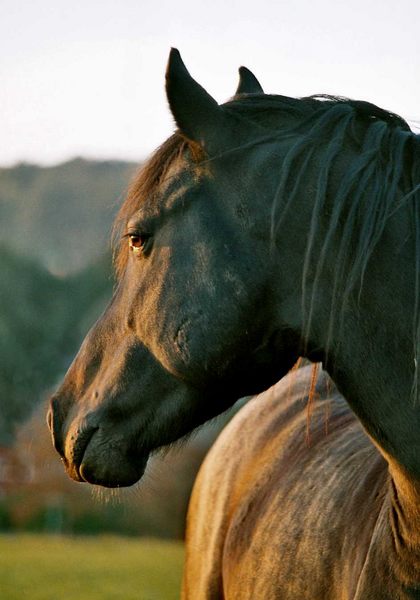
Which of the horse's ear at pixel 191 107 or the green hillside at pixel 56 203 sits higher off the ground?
the horse's ear at pixel 191 107

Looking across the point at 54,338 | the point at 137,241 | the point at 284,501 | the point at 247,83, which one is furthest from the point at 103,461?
the point at 54,338

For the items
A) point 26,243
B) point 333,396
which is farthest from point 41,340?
point 333,396

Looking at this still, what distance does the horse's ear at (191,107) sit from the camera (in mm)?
2625

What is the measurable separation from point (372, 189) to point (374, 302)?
0.98 feet

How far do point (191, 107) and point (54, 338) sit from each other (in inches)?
1583

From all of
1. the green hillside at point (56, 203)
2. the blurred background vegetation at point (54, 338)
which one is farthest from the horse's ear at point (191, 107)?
the green hillside at point (56, 203)

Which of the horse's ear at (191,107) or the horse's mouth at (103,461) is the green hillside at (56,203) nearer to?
the horse's mouth at (103,461)

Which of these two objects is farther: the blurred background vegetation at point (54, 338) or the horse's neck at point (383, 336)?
the blurred background vegetation at point (54, 338)

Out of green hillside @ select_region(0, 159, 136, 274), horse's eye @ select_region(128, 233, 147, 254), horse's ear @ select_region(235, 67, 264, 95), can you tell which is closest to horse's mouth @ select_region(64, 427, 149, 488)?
horse's eye @ select_region(128, 233, 147, 254)

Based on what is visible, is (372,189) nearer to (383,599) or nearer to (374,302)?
(374,302)

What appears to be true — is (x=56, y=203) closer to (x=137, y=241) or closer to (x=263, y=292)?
(x=137, y=241)

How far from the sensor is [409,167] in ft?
8.59

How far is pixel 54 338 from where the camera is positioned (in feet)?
139

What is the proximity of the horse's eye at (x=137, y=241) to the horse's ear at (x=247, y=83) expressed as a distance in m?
0.75
